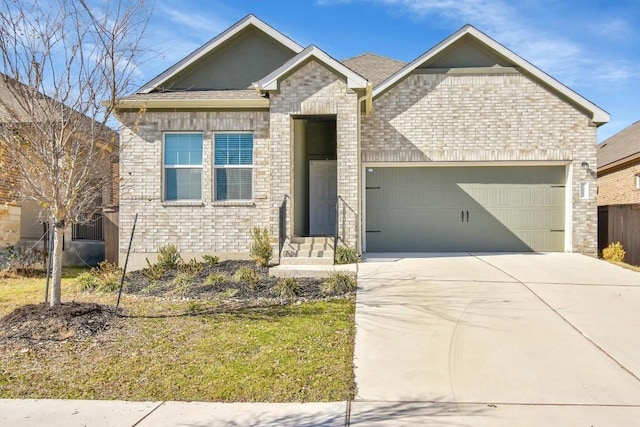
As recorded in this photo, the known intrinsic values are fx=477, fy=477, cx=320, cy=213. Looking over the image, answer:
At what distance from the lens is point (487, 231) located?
497 inches

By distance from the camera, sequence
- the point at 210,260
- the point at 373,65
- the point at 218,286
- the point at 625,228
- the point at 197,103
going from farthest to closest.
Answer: the point at 373,65 < the point at 625,228 < the point at 197,103 < the point at 210,260 < the point at 218,286

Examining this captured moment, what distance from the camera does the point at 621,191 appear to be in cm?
1775

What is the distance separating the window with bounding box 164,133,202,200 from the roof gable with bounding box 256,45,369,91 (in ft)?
8.02

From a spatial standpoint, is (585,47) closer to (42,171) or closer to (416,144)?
(416,144)

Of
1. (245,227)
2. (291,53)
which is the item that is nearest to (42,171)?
(245,227)

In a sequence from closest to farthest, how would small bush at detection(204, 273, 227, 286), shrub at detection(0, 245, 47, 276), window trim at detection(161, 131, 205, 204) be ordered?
small bush at detection(204, 273, 227, 286) → window trim at detection(161, 131, 205, 204) → shrub at detection(0, 245, 47, 276)

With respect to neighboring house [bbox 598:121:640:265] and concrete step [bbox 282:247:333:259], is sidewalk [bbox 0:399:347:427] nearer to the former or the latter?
concrete step [bbox 282:247:333:259]

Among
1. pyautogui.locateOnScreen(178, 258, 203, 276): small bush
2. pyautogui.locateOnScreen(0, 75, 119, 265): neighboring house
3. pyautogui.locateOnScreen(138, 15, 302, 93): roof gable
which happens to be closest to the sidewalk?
pyautogui.locateOnScreen(178, 258, 203, 276): small bush

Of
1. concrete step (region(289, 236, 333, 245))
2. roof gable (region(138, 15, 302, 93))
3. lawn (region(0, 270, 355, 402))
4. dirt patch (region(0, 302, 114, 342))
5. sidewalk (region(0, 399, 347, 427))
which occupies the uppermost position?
roof gable (region(138, 15, 302, 93))

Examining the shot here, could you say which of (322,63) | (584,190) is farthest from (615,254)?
(322,63)

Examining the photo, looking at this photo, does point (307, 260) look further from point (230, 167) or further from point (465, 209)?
point (465, 209)

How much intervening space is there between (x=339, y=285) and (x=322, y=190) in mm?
5736

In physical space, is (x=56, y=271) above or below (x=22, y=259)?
above

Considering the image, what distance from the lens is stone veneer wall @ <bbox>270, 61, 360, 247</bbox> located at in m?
10.7
